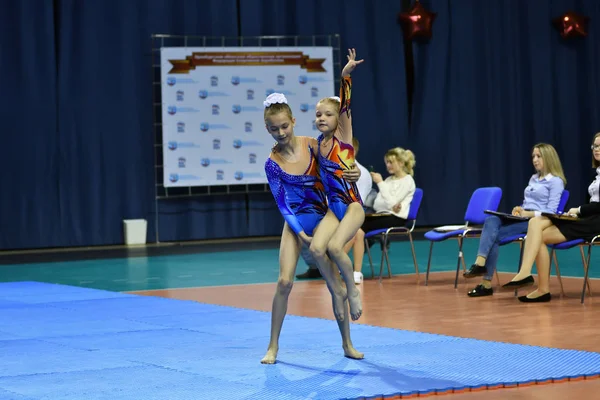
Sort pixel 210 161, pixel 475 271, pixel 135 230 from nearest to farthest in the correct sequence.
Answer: pixel 475 271, pixel 135 230, pixel 210 161

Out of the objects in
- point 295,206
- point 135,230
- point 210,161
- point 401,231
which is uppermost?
point 210,161

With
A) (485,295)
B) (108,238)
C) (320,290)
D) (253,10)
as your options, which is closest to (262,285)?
(320,290)

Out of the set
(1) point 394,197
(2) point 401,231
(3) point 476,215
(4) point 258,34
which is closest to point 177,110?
(4) point 258,34

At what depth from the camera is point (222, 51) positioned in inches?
587

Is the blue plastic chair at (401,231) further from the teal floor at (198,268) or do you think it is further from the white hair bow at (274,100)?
the white hair bow at (274,100)

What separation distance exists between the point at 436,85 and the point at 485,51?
1.03 meters

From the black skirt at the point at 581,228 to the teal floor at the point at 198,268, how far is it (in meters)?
1.87

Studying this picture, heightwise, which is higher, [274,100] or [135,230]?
A: [274,100]

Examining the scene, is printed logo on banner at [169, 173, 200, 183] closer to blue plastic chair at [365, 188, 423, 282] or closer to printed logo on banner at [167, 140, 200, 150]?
printed logo on banner at [167, 140, 200, 150]

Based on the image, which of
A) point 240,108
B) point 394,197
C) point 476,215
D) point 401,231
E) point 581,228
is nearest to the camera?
point 581,228

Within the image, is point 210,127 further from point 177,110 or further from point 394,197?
point 394,197

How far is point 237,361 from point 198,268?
601 cm

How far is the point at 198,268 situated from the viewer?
11188mm

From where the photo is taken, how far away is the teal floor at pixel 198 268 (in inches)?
388
